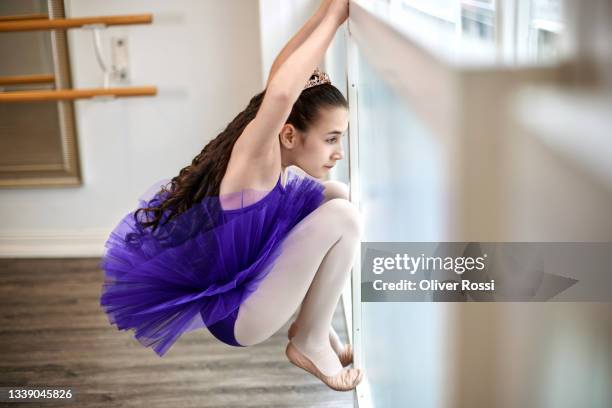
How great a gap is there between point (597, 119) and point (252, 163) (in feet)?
3.08

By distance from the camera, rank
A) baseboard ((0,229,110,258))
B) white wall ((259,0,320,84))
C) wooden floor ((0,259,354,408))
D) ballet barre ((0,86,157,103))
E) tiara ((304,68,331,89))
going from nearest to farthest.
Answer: tiara ((304,68,331,89)), wooden floor ((0,259,354,408)), white wall ((259,0,320,84)), ballet barre ((0,86,157,103)), baseboard ((0,229,110,258))

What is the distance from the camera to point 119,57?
3143 millimetres

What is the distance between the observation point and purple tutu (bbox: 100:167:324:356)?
4.29 ft

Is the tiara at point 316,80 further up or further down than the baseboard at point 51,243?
further up

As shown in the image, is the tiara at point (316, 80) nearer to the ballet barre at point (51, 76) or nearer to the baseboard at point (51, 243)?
the ballet barre at point (51, 76)

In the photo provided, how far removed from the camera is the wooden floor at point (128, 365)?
2.06m

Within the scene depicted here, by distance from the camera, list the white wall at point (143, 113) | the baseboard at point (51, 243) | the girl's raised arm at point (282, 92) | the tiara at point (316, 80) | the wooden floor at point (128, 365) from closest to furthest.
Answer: the girl's raised arm at point (282, 92)
the tiara at point (316, 80)
the wooden floor at point (128, 365)
the white wall at point (143, 113)
the baseboard at point (51, 243)

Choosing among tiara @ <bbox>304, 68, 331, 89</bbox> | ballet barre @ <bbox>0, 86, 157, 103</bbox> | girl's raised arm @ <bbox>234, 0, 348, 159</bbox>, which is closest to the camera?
girl's raised arm @ <bbox>234, 0, 348, 159</bbox>

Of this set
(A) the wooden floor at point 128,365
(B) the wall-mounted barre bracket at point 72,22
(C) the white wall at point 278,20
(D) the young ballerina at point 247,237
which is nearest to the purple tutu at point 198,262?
(D) the young ballerina at point 247,237

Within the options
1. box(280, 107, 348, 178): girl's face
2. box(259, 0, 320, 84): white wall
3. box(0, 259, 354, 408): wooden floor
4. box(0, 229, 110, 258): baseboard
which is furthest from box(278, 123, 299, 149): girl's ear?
box(0, 229, 110, 258): baseboard

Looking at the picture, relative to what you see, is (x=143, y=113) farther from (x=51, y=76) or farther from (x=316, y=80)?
(x=316, y=80)

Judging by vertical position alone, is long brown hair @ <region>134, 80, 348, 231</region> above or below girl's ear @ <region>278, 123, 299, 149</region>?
below

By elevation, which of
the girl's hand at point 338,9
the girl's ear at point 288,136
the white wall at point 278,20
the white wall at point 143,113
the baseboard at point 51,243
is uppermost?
the girl's hand at point 338,9

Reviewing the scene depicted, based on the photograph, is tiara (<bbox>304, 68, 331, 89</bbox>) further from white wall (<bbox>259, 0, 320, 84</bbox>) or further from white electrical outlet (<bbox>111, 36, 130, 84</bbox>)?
white electrical outlet (<bbox>111, 36, 130, 84</bbox>)
